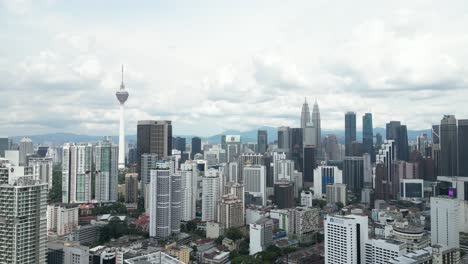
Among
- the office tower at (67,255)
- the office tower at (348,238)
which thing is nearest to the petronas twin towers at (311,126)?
A: the office tower at (348,238)

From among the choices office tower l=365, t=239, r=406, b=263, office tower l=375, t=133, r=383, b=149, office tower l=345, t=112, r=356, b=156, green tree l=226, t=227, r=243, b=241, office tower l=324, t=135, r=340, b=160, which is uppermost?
office tower l=345, t=112, r=356, b=156

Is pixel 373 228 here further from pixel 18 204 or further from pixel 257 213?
pixel 18 204

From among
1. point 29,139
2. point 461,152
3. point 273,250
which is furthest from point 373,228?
point 29,139

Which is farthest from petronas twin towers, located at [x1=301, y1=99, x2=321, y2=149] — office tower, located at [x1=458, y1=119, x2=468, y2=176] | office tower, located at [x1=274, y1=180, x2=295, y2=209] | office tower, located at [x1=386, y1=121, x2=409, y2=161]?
office tower, located at [x1=274, y1=180, x2=295, y2=209]

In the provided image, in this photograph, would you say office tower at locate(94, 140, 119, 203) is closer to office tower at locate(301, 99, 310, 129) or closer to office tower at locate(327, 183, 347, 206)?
office tower at locate(327, 183, 347, 206)

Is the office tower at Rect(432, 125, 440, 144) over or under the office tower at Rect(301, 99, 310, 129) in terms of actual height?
under

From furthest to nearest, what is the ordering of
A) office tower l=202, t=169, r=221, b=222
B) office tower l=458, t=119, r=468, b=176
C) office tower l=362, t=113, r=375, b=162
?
office tower l=362, t=113, r=375, b=162, office tower l=458, t=119, r=468, b=176, office tower l=202, t=169, r=221, b=222
